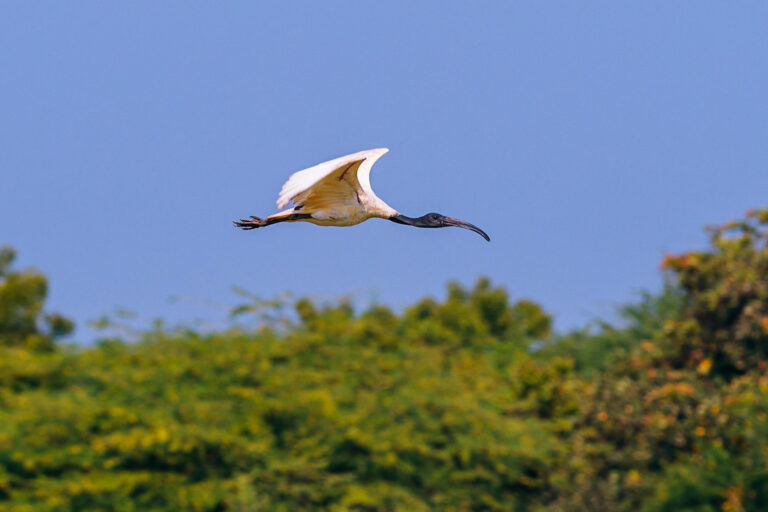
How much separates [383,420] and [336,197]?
29.3ft

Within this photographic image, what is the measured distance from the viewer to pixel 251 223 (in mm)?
6152

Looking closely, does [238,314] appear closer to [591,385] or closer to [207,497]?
[207,497]

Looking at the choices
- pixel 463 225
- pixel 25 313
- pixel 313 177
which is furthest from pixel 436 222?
pixel 25 313

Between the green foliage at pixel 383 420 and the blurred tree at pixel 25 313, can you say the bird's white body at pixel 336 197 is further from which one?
the blurred tree at pixel 25 313

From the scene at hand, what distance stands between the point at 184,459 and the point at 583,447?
4.95 m

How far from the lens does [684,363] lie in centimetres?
1386

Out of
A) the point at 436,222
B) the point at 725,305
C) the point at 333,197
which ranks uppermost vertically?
the point at 725,305

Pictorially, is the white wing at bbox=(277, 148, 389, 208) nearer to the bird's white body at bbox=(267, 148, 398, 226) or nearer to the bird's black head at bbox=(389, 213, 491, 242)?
the bird's white body at bbox=(267, 148, 398, 226)

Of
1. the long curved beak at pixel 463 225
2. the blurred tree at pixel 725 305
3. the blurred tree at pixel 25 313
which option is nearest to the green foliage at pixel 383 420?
the blurred tree at pixel 725 305

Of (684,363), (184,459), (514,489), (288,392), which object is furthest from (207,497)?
(684,363)

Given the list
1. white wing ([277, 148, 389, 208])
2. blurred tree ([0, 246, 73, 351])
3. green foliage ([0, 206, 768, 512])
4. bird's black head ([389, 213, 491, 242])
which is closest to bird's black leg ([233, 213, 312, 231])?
white wing ([277, 148, 389, 208])

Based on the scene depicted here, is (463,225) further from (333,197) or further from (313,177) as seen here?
(313,177)

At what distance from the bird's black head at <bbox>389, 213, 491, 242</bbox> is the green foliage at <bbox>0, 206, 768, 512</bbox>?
23.2 feet

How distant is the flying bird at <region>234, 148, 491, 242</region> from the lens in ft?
17.0
